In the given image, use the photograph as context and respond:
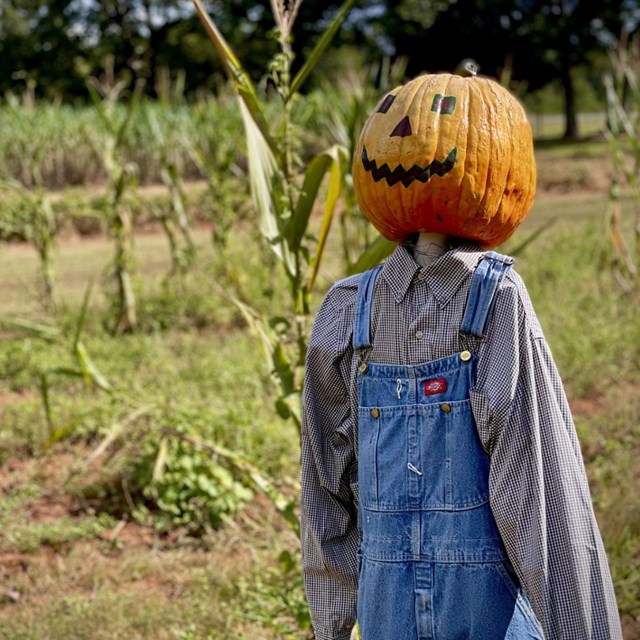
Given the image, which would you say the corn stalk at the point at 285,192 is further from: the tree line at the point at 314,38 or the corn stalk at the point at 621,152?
the tree line at the point at 314,38

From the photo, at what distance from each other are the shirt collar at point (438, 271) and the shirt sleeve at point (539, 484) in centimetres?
9

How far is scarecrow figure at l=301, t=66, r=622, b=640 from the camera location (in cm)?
152

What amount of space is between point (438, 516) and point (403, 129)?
2.07ft

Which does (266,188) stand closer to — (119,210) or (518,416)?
(518,416)

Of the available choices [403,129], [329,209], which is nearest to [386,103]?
[403,129]

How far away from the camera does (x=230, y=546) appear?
3674 millimetres

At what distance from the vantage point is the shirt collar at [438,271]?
1627 millimetres

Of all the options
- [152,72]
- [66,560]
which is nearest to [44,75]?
[152,72]

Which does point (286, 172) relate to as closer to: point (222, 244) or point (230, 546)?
point (230, 546)

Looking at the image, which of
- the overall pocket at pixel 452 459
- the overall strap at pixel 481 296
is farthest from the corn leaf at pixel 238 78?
the overall pocket at pixel 452 459

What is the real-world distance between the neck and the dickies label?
219 mm

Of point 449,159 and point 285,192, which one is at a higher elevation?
point 449,159

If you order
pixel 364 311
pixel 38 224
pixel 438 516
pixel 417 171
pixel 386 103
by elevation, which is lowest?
pixel 38 224

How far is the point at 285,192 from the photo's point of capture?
8.64 ft
